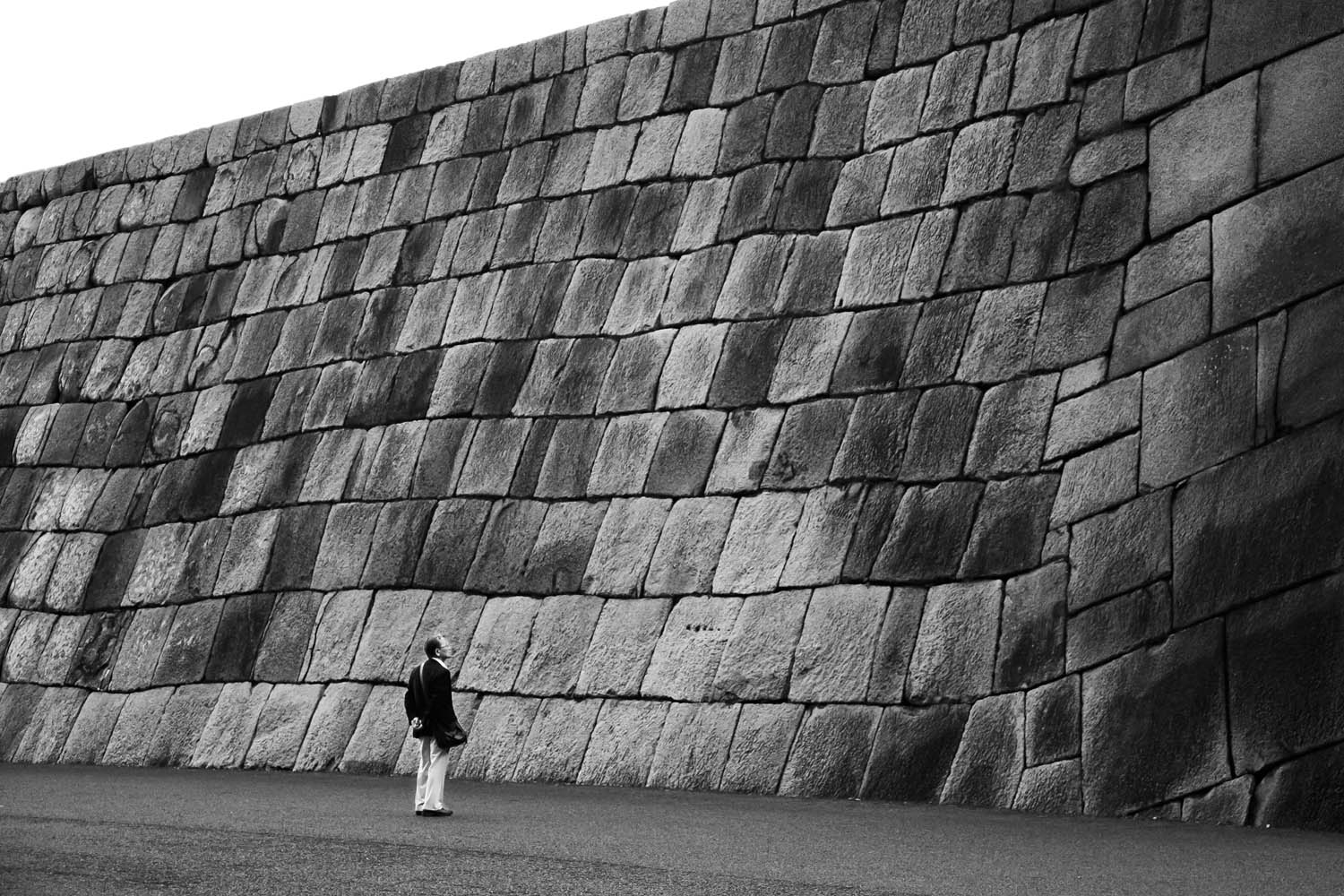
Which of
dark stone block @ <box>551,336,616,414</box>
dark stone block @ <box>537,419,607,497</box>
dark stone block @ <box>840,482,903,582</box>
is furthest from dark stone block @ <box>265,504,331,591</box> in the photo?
dark stone block @ <box>840,482,903,582</box>

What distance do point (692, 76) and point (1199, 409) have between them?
519 cm

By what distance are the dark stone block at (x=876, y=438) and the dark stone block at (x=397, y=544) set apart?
11.6 feet

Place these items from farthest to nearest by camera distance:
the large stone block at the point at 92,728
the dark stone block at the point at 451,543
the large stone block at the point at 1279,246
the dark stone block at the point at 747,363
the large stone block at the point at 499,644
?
the large stone block at the point at 92,728 < the dark stone block at the point at 451,543 < the large stone block at the point at 499,644 < the dark stone block at the point at 747,363 < the large stone block at the point at 1279,246

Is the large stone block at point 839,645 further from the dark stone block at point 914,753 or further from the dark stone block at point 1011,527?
the dark stone block at point 1011,527

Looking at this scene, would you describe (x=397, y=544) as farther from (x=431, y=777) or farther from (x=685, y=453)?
(x=431, y=777)

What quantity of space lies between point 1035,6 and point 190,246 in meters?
8.62

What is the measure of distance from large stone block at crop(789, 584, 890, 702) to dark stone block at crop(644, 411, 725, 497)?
1.43 metres

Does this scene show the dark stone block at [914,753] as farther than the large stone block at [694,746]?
No

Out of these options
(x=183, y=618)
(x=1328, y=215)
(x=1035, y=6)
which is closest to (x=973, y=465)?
(x=1328, y=215)

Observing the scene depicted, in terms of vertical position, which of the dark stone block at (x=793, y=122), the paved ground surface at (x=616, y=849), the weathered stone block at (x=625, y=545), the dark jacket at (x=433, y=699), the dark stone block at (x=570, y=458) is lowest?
the paved ground surface at (x=616, y=849)

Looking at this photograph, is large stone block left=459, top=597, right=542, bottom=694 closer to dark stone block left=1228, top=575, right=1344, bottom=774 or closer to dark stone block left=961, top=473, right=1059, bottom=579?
dark stone block left=961, top=473, right=1059, bottom=579

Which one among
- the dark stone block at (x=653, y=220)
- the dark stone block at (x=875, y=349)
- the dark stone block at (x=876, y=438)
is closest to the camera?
the dark stone block at (x=876, y=438)

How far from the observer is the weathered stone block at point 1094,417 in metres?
9.80

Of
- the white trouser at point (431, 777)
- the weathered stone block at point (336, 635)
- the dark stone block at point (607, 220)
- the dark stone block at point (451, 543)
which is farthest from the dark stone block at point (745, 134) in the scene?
the white trouser at point (431, 777)
